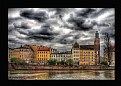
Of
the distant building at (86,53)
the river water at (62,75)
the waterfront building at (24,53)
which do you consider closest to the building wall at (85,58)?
the distant building at (86,53)

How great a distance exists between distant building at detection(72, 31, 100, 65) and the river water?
130 mm

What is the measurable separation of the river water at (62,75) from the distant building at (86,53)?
130mm

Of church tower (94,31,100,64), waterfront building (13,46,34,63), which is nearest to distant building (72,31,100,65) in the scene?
church tower (94,31,100,64)

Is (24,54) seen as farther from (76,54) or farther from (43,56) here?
(76,54)

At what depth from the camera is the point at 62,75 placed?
3996 mm

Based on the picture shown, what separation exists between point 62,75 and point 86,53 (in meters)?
0.42

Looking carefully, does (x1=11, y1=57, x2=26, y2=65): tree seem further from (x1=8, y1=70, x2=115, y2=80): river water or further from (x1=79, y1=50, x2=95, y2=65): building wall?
(x1=79, y1=50, x2=95, y2=65): building wall

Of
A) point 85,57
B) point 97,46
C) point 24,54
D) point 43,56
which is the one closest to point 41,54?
point 43,56

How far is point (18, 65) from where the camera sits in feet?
13.2

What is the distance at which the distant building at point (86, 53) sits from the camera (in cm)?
399

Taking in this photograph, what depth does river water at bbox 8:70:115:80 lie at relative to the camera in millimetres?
3959
